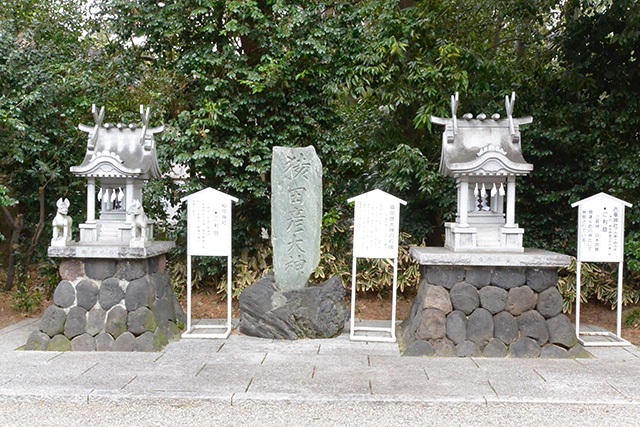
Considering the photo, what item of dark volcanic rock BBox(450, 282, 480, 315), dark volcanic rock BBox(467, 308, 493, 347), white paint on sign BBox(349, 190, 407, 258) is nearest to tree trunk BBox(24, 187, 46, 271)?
white paint on sign BBox(349, 190, 407, 258)

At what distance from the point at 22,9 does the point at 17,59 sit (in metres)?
1.65

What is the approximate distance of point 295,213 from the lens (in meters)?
7.02

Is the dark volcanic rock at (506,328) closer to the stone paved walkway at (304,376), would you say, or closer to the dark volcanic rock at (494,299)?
the dark volcanic rock at (494,299)

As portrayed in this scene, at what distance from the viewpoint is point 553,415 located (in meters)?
4.51

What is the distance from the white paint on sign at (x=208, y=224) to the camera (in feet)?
22.9

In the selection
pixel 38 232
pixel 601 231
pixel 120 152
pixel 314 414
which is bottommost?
pixel 314 414

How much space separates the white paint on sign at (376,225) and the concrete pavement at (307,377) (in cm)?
118

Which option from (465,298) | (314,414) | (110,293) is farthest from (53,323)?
(465,298)

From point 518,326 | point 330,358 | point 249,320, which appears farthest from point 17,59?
point 518,326

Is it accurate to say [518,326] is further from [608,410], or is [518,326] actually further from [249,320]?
[249,320]

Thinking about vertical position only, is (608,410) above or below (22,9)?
below

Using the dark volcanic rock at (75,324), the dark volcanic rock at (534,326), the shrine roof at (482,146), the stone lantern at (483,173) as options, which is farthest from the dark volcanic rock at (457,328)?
the dark volcanic rock at (75,324)

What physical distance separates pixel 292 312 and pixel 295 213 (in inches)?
50.0

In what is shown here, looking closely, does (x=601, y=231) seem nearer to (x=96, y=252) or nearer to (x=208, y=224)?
(x=208, y=224)
